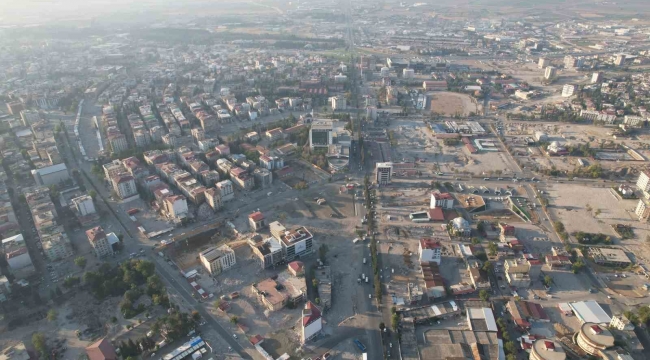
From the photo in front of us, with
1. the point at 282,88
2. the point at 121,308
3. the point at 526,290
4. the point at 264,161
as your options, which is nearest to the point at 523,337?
the point at 526,290

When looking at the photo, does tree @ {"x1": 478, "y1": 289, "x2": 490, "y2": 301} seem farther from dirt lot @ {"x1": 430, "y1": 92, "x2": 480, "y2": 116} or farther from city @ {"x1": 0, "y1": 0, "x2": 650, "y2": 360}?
dirt lot @ {"x1": 430, "y1": 92, "x2": 480, "y2": 116}

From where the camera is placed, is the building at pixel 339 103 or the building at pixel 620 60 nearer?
the building at pixel 339 103

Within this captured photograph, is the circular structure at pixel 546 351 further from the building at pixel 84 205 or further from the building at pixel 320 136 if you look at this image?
the building at pixel 84 205

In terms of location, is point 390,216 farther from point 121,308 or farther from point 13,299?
point 13,299

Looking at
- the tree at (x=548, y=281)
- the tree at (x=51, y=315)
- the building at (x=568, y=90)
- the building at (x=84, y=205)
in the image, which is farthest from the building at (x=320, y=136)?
the building at (x=568, y=90)

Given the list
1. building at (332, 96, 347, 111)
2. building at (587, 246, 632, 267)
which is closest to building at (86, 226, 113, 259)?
building at (587, 246, 632, 267)
